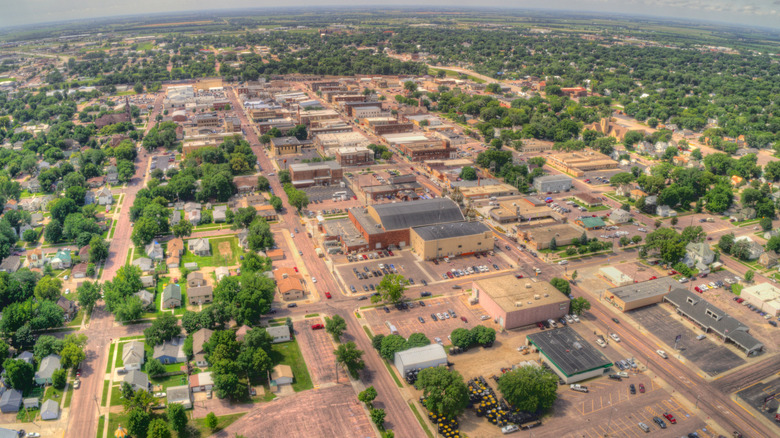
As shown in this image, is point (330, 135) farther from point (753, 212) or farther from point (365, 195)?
point (753, 212)

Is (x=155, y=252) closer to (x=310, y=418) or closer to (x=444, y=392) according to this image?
(x=310, y=418)

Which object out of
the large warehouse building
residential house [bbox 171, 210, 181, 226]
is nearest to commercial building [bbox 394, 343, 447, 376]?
the large warehouse building

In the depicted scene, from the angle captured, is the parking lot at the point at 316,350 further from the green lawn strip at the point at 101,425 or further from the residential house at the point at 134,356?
the green lawn strip at the point at 101,425

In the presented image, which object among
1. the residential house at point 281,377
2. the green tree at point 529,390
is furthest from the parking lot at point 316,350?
the green tree at point 529,390

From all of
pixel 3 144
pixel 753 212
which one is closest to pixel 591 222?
pixel 753 212

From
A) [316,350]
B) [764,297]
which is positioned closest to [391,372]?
[316,350]

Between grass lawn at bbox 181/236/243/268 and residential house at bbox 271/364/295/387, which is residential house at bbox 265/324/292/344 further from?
grass lawn at bbox 181/236/243/268
